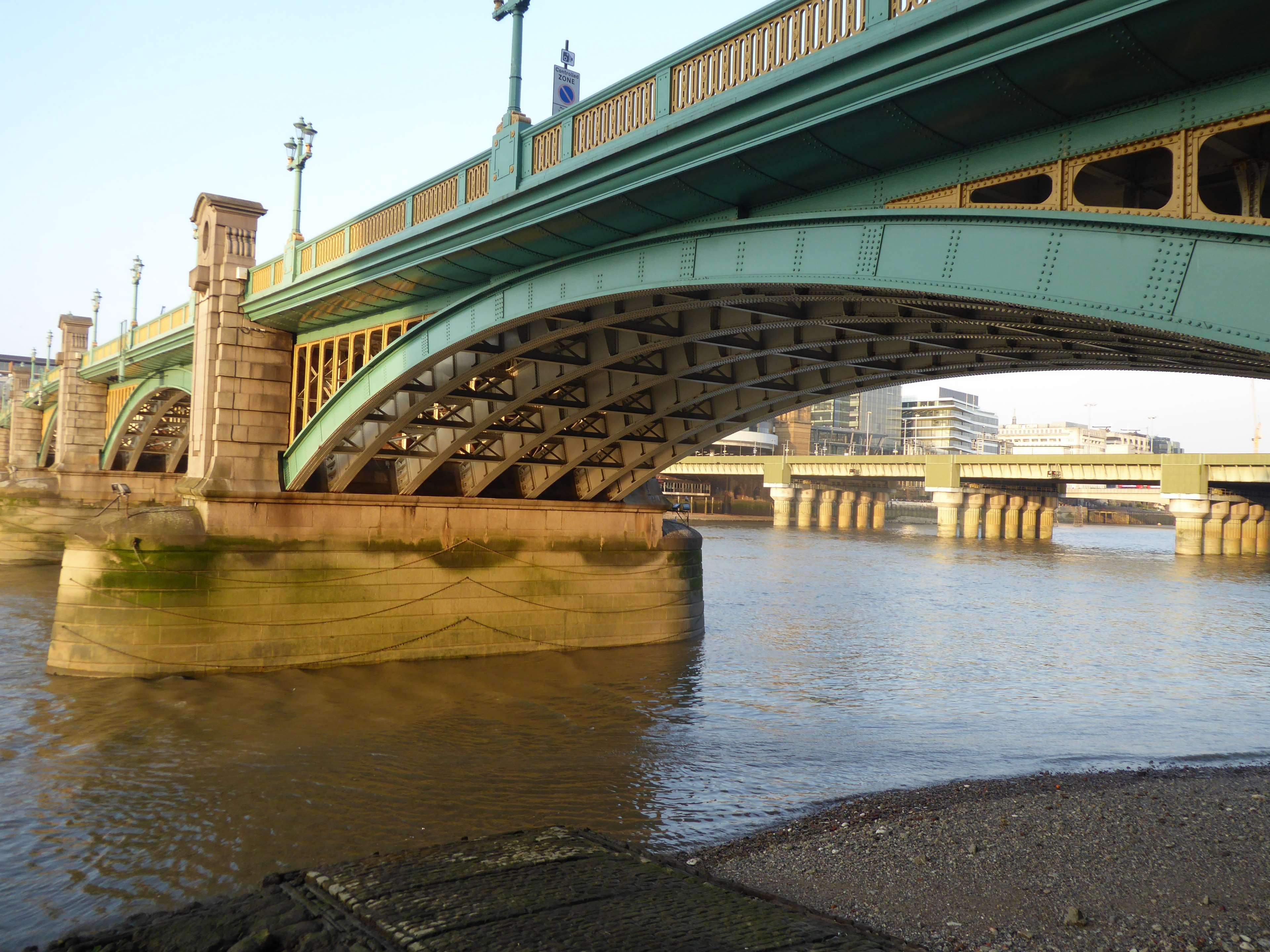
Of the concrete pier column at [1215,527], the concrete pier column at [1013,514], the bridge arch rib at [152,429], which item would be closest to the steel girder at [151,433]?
the bridge arch rib at [152,429]

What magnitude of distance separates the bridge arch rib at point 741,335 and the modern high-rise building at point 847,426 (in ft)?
306

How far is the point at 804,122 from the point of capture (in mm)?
7879

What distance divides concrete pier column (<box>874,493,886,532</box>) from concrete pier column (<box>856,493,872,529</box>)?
381 millimetres

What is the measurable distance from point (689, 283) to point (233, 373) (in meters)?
12.3

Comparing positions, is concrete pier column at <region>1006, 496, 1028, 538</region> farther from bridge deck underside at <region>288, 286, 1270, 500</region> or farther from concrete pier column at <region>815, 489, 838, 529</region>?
bridge deck underside at <region>288, 286, 1270, 500</region>

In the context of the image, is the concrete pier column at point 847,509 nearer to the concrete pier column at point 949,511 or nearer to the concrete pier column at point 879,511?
the concrete pier column at point 879,511

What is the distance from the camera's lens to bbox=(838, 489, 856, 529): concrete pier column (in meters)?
83.0

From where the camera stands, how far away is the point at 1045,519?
2968 inches

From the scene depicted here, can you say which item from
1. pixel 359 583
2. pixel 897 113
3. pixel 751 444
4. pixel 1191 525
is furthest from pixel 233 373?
pixel 751 444

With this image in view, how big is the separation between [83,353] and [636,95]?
38.4m

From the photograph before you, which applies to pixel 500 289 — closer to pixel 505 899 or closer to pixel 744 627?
pixel 505 899

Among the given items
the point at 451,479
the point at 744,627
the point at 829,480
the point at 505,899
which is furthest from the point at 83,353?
A: the point at 829,480

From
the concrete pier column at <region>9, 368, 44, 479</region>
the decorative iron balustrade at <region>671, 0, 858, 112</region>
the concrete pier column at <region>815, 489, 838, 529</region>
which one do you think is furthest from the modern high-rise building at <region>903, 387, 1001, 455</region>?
the decorative iron balustrade at <region>671, 0, 858, 112</region>

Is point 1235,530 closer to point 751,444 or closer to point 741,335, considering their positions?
point 751,444
